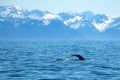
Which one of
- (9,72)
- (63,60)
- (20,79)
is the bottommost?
(20,79)

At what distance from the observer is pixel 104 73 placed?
33.5 meters

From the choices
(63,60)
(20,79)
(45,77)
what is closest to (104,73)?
(45,77)

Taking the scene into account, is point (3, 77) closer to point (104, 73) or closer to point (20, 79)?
point (20, 79)

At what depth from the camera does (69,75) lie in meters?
31.2

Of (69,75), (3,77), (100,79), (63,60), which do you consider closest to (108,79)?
(100,79)

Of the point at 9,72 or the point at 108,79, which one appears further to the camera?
the point at 9,72

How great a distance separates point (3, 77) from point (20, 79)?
1726mm

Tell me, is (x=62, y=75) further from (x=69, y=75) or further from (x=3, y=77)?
(x=3, y=77)

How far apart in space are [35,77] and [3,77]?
2.63 metres

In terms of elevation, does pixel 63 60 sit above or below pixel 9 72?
above

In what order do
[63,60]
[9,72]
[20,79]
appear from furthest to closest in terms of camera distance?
[63,60] → [9,72] → [20,79]

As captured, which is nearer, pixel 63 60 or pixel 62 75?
pixel 62 75

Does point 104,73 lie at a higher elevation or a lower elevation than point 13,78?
higher

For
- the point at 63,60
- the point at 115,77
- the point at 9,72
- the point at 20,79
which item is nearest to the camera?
the point at 20,79
